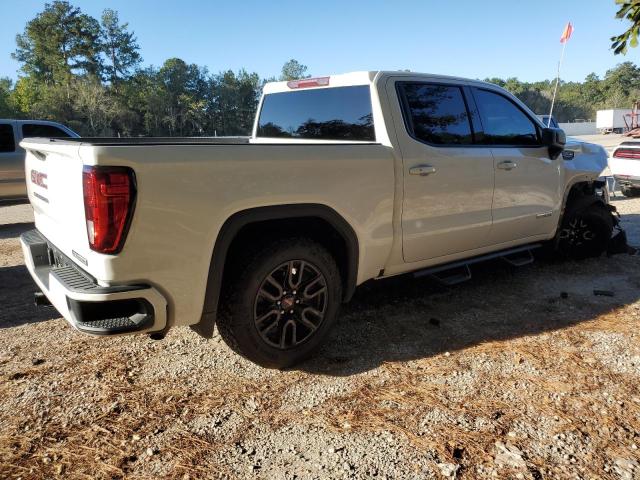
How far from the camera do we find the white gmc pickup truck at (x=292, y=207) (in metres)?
2.31

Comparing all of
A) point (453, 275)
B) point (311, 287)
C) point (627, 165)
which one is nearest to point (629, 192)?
point (627, 165)

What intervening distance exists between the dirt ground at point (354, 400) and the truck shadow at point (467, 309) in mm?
23

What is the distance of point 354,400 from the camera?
Result: 272cm

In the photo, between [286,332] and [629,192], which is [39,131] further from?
[629,192]

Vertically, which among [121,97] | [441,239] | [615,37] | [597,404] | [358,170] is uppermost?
[121,97]

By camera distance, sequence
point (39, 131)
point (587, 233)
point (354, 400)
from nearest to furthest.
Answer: point (354, 400) < point (587, 233) < point (39, 131)

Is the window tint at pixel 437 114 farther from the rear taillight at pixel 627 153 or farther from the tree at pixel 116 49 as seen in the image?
the tree at pixel 116 49

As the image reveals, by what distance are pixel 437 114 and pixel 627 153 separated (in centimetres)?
839

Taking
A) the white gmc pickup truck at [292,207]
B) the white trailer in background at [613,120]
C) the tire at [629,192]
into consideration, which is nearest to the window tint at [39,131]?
the white gmc pickup truck at [292,207]

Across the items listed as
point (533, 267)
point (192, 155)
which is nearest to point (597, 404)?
point (192, 155)

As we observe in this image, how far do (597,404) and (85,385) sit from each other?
2.99 metres

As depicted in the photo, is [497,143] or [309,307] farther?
[497,143]

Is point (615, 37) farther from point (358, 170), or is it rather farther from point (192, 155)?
point (192, 155)

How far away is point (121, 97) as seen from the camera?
61.9 metres
